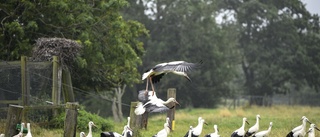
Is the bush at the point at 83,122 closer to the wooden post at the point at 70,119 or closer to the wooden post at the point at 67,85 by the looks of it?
the wooden post at the point at 67,85

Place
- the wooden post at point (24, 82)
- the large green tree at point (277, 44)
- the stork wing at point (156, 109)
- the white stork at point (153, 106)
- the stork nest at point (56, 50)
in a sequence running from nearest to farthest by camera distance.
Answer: the stork wing at point (156, 109)
the white stork at point (153, 106)
the wooden post at point (24, 82)
the stork nest at point (56, 50)
the large green tree at point (277, 44)

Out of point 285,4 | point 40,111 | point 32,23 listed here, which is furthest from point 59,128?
point 285,4

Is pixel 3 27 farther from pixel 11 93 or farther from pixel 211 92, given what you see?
pixel 211 92

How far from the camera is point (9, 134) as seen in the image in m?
12.9

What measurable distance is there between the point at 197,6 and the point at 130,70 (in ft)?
70.2

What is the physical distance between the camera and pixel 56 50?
18328mm

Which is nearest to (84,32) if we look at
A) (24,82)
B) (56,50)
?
(56,50)

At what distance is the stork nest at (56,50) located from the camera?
18.3 m

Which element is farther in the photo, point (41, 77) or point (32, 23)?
point (32, 23)

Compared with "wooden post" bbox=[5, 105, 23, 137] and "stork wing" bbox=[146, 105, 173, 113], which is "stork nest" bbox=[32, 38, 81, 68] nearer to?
"stork wing" bbox=[146, 105, 173, 113]

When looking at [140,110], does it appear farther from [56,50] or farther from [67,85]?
[56,50]

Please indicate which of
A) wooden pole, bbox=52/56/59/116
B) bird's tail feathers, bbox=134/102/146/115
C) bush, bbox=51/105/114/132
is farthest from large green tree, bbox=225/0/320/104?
bird's tail feathers, bbox=134/102/146/115

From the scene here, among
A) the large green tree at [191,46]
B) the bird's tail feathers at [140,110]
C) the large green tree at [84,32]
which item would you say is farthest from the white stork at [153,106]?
the large green tree at [191,46]

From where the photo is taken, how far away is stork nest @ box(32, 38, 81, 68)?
60.2 ft
